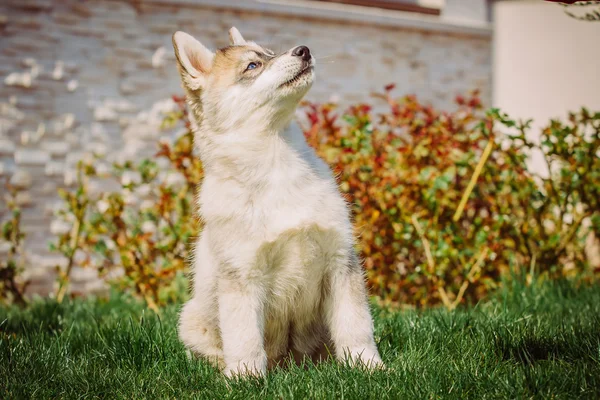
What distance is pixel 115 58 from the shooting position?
7.09 m

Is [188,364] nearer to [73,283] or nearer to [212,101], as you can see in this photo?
[212,101]

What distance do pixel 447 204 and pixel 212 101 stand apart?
7.98 ft

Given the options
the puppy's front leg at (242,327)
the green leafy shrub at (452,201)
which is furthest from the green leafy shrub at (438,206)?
the puppy's front leg at (242,327)

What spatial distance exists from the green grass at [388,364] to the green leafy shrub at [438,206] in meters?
1.11

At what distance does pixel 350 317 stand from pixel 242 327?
1.61 feet

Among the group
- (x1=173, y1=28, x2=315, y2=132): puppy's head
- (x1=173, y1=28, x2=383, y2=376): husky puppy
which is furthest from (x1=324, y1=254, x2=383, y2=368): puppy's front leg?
(x1=173, y1=28, x2=315, y2=132): puppy's head

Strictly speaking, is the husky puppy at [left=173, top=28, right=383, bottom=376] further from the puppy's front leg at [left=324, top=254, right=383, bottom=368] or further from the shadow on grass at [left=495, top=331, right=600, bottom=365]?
A: the shadow on grass at [left=495, top=331, right=600, bottom=365]

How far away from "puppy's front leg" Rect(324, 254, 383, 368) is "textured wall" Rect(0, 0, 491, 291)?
12.9 feet

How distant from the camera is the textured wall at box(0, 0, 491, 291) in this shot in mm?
6648

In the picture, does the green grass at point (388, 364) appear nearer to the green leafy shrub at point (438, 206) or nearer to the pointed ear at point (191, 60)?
the green leafy shrub at point (438, 206)

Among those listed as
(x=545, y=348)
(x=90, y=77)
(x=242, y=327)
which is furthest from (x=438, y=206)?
(x=90, y=77)

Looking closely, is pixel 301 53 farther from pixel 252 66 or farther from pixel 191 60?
pixel 191 60

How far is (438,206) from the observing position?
4.75 metres

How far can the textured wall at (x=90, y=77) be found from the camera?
665 centimetres
